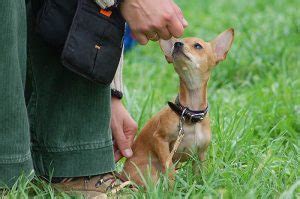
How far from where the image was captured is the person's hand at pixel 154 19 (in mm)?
3043

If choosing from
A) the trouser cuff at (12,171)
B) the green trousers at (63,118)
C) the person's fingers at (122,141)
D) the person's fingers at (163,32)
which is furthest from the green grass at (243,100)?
the person's fingers at (163,32)

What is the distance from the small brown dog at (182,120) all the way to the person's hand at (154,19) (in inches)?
20.4

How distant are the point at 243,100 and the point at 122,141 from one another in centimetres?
192

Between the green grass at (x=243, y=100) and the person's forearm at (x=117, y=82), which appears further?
the person's forearm at (x=117, y=82)

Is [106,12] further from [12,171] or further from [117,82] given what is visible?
[12,171]

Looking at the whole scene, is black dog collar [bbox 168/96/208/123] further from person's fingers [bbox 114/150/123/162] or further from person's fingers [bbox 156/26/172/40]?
person's fingers [bbox 156/26/172/40]

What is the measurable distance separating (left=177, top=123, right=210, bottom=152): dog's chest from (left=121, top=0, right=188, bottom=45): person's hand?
0.60 m

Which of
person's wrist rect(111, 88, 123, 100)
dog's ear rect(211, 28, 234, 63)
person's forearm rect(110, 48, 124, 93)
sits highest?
dog's ear rect(211, 28, 234, 63)

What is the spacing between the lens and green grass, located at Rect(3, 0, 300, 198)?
339 centimetres

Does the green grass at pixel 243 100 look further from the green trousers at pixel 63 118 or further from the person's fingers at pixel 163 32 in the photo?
the person's fingers at pixel 163 32

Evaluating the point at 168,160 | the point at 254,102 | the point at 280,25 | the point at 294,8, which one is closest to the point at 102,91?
Answer: the point at 168,160

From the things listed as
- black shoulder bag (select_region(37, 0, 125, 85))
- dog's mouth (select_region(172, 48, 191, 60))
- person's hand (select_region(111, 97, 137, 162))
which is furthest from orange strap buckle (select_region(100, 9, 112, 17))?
person's hand (select_region(111, 97, 137, 162))

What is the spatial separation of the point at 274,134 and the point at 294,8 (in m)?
3.77

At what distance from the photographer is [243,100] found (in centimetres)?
548
